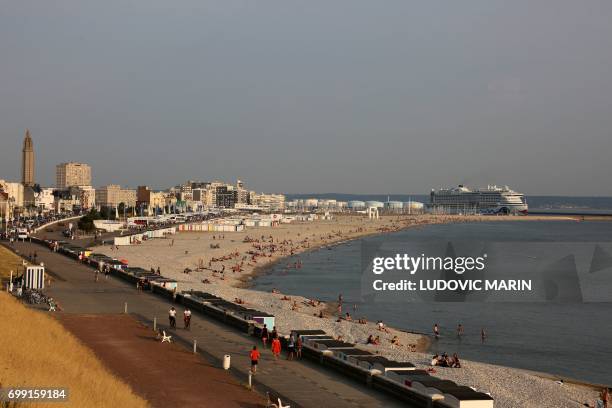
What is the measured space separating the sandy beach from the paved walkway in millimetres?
5855

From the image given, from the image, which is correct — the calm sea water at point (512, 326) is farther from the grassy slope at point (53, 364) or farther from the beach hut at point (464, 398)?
the grassy slope at point (53, 364)

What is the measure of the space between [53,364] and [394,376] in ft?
21.4

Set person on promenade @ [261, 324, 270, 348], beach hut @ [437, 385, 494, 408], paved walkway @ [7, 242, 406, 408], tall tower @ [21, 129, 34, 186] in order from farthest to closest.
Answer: tall tower @ [21, 129, 34, 186], person on promenade @ [261, 324, 270, 348], paved walkway @ [7, 242, 406, 408], beach hut @ [437, 385, 494, 408]

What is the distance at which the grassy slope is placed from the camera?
38.5 feet

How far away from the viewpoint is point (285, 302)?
39.8 meters

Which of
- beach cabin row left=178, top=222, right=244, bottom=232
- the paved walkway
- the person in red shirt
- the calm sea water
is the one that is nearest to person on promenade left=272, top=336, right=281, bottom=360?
the paved walkway

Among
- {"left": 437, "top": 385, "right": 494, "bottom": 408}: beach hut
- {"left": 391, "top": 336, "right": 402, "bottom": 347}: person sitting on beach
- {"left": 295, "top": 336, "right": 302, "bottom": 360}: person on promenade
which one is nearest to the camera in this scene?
{"left": 437, "top": 385, "right": 494, "bottom": 408}: beach hut

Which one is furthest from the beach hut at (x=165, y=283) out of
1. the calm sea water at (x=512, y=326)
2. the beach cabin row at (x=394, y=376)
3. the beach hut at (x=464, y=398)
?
the beach hut at (x=464, y=398)

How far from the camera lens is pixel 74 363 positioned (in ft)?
47.8

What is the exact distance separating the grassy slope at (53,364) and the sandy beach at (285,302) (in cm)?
1088

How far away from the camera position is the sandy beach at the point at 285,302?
73.2 ft

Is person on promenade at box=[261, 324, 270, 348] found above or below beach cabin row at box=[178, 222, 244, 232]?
above

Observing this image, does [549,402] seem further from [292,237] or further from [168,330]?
[292,237]

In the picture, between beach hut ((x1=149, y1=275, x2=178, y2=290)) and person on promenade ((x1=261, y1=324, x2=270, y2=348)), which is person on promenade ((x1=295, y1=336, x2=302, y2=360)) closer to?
person on promenade ((x1=261, y1=324, x2=270, y2=348))
